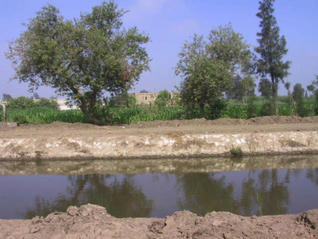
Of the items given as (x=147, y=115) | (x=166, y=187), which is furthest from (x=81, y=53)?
(x=166, y=187)

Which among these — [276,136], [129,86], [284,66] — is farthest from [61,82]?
[284,66]

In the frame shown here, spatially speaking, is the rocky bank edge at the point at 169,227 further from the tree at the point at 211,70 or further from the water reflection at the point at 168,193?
the tree at the point at 211,70

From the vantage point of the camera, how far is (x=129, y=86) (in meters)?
17.6

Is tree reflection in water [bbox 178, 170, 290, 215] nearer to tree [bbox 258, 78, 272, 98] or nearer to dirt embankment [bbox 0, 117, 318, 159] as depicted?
dirt embankment [bbox 0, 117, 318, 159]

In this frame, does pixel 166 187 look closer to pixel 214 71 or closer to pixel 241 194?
pixel 241 194

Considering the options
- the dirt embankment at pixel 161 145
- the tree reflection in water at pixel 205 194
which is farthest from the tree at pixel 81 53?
the tree reflection in water at pixel 205 194

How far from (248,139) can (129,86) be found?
8.00 metres

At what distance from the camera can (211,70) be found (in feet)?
58.8

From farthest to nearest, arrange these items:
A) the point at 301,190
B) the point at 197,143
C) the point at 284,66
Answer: the point at 284,66
the point at 197,143
the point at 301,190

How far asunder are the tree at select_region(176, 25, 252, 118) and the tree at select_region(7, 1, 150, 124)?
2885mm

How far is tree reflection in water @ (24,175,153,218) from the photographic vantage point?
20.5 ft

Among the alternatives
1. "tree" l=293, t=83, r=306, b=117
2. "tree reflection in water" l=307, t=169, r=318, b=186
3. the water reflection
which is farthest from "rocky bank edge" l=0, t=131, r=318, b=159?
"tree" l=293, t=83, r=306, b=117

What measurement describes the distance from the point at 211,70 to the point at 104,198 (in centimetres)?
1252

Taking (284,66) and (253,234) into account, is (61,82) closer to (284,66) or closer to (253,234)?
(253,234)
